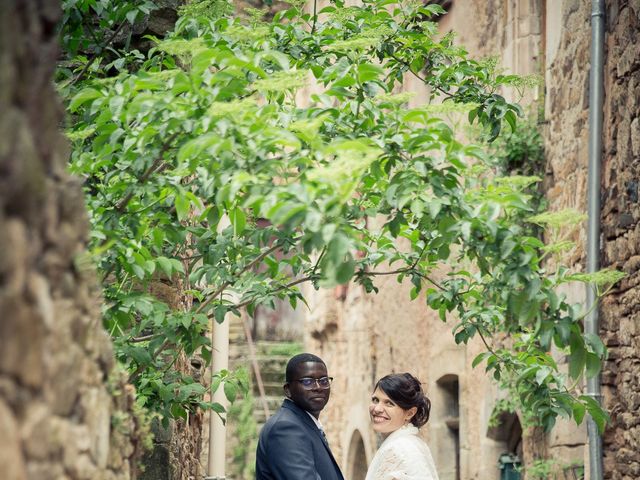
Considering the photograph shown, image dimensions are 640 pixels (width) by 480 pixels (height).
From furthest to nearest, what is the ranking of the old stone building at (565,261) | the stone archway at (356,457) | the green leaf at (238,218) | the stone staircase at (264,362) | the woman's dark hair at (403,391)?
the stone staircase at (264,362), the stone archway at (356,457), the old stone building at (565,261), the woman's dark hair at (403,391), the green leaf at (238,218)

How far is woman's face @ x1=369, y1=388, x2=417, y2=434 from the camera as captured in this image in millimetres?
5195

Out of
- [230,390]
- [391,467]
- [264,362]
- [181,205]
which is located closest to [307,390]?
[230,390]

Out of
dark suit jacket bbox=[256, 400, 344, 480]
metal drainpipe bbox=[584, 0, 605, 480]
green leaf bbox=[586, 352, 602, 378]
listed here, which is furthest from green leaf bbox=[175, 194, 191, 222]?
metal drainpipe bbox=[584, 0, 605, 480]

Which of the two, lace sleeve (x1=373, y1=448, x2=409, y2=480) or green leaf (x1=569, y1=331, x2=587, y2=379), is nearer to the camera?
green leaf (x1=569, y1=331, x2=587, y2=379)

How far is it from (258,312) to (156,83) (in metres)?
16.9

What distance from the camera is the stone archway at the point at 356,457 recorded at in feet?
50.9

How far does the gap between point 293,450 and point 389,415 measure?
0.62m

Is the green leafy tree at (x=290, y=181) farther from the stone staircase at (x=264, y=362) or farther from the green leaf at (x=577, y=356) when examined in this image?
the stone staircase at (x=264, y=362)

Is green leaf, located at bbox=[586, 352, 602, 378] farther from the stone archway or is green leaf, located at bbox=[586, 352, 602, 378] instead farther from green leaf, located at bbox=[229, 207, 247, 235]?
the stone archway

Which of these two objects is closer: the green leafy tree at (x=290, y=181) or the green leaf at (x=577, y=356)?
the green leafy tree at (x=290, y=181)

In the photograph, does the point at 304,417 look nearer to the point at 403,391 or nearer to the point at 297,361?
the point at 297,361

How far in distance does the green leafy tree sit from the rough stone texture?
51 centimetres

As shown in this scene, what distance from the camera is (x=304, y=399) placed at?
493 cm

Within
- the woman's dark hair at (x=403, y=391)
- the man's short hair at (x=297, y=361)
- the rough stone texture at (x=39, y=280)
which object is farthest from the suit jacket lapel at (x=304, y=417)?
the rough stone texture at (x=39, y=280)
